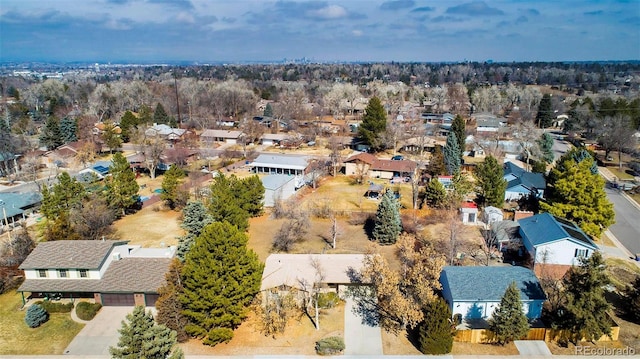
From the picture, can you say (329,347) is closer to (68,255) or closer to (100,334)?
(100,334)

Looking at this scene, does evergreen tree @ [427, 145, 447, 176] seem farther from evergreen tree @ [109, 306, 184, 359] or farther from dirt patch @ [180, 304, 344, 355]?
evergreen tree @ [109, 306, 184, 359]

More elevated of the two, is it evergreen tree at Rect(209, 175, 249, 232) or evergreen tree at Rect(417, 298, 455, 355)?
evergreen tree at Rect(209, 175, 249, 232)

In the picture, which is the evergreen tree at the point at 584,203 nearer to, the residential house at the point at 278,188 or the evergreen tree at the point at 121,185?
the residential house at the point at 278,188

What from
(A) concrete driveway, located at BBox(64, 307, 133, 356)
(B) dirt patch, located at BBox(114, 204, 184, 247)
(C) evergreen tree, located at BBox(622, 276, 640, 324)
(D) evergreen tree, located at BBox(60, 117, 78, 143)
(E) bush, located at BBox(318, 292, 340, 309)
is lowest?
(A) concrete driveway, located at BBox(64, 307, 133, 356)

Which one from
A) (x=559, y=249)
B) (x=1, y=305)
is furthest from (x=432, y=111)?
(x=1, y=305)

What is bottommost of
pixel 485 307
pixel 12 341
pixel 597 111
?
pixel 12 341

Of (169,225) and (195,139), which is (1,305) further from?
(195,139)

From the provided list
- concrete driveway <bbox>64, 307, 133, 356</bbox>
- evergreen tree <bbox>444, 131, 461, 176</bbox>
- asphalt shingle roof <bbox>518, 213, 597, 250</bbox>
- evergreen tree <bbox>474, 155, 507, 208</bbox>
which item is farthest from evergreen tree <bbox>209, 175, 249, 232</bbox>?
evergreen tree <bbox>444, 131, 461, 176</bbox>
